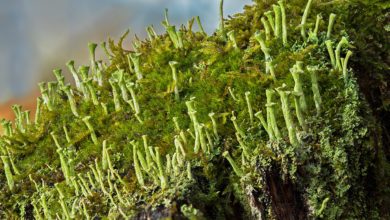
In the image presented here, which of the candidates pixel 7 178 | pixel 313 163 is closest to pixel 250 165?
pixel 313 163

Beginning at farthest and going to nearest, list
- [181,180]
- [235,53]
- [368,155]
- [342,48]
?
[235,53] → [342,48] → [368,155] → [181,180]

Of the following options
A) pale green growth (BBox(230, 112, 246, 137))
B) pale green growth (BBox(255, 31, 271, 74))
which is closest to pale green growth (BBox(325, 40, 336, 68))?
pale green growth (BBox(255, 31, 271, 74))

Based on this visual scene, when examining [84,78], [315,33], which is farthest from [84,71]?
[315,33]

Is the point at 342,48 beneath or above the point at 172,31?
beneath

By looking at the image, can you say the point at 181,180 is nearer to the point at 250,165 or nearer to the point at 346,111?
the point at 250,165

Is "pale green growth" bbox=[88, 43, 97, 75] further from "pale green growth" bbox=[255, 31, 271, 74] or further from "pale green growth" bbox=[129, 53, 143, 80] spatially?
"pale green growth" bbox=[255, 31, 271, 74]

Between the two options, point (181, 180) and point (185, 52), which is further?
point (185, 52)

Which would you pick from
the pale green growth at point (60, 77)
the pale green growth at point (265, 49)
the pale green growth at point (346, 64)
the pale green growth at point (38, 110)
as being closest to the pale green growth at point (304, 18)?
the pale green growth at point (265, 49)

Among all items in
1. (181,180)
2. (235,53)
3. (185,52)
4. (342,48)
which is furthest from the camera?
(185,52)
